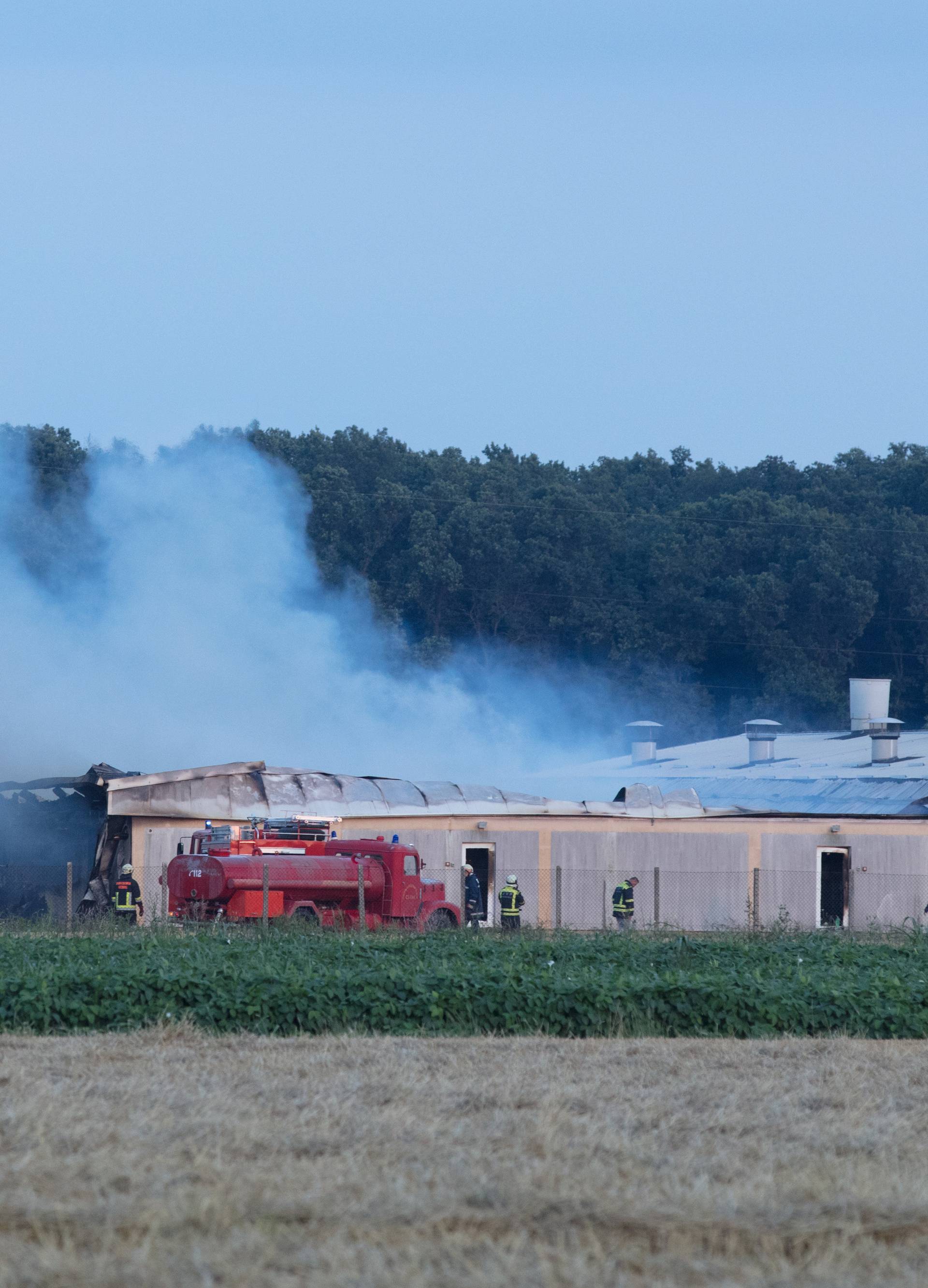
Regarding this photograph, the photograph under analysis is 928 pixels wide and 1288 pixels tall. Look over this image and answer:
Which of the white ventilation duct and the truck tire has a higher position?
the white ventilation duct

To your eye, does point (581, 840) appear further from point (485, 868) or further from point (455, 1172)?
point (455, 1172)

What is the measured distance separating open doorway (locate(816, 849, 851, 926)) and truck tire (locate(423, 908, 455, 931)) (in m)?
8.70

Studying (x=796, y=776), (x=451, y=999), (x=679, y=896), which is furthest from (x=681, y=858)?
(x=451, y=999)

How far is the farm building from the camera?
32.2 m

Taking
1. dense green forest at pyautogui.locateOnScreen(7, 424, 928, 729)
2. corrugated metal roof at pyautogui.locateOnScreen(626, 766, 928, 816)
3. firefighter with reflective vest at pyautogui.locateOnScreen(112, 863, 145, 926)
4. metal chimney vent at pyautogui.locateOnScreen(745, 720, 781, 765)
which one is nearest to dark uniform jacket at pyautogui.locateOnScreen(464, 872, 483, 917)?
corrugated metal roof at pyautogui.locateOnScreen(626, 766, 928, 816)

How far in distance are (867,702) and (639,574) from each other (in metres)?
30.5

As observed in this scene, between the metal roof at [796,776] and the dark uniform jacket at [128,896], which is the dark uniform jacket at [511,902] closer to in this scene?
the dark uniform jacket at [128,896]

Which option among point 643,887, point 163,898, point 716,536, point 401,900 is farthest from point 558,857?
point 716,536

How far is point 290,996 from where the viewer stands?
15.3 m

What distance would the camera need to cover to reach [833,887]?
35281 millimetres

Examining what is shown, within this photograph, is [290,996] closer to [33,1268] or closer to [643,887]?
[33,1268]

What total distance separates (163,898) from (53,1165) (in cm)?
2134

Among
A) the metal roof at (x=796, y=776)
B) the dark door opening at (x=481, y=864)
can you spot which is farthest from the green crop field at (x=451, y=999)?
the metal roof at (x=796, y=776)

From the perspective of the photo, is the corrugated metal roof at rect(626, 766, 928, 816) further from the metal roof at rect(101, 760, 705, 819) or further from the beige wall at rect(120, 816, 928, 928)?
the metal roof at rect(101, 760, 705, 819)
